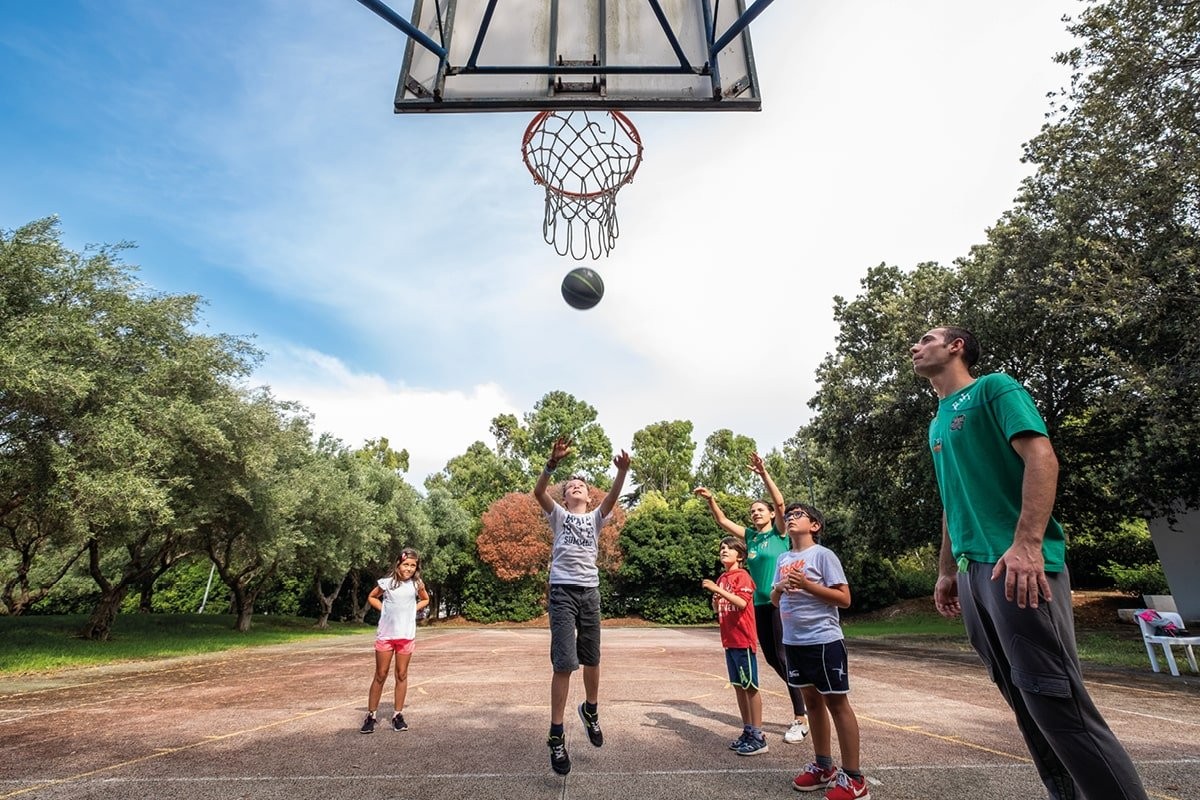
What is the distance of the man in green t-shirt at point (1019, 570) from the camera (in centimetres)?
233

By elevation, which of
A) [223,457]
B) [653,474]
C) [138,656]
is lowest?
[138,656]

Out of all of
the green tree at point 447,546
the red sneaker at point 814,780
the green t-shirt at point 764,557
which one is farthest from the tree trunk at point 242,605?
the red sneaker at point 814,780

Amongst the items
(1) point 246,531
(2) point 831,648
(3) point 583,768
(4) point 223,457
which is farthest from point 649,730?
(1) point 246,531

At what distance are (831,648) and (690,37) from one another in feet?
16.9

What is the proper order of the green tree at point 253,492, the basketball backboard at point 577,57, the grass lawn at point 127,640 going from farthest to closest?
the green tree at point 253,492 < the grass lawn at point 127,640 < the basketball backboard at point 577,57

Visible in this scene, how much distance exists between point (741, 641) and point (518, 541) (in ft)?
95.3

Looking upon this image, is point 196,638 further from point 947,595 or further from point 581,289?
point 947,595

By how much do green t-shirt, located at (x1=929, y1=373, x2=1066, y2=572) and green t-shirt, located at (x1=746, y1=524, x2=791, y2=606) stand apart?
251cm

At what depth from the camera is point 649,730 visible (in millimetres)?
5637

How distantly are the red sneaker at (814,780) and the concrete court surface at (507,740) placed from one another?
22cm

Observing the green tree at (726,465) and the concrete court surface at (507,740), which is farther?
the green tree at (726,465)

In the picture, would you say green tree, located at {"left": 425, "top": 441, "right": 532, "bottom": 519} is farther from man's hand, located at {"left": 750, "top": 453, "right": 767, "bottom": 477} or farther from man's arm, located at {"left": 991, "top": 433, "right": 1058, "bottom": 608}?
man's arm, located at {"left": 991, "top": 433, "right": 1058, "bottom": 608}

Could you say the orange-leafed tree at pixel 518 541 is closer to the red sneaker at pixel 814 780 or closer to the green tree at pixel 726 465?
the green tree at pixel 726 465

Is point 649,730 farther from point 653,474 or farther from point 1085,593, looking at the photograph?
point 653,474
